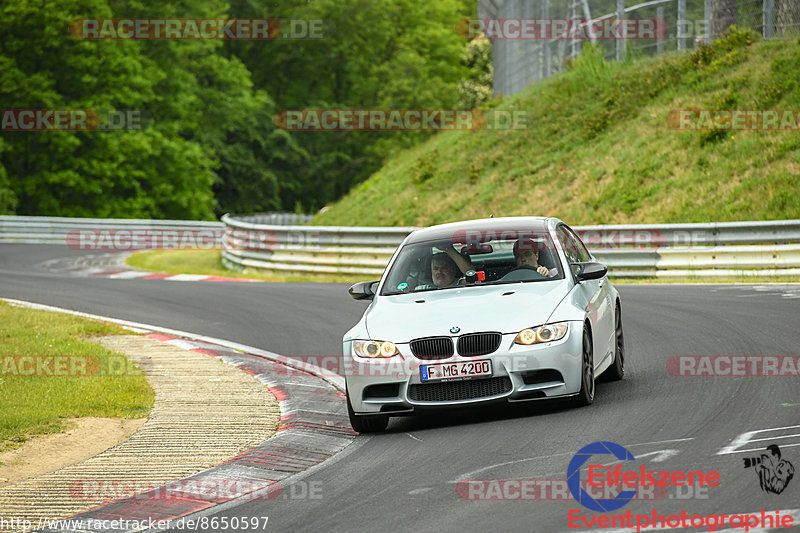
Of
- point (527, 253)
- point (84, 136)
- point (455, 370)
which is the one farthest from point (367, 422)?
point (84, 136)

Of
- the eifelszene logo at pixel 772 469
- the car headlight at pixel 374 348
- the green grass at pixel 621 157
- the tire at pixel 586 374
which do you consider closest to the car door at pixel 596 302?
the tire at pixel 586 374

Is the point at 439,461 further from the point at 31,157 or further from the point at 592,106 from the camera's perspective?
the point at 31,157

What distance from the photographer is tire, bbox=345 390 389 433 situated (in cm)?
883

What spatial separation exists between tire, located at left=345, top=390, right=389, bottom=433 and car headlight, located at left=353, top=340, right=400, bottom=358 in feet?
1.20

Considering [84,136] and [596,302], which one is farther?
[84,136]

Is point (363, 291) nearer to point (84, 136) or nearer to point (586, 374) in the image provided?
point (586, 374)

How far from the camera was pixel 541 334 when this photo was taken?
28.0 feet

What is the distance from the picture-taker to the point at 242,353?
13.7 meters

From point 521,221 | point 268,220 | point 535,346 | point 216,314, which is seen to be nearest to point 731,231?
point 216,314

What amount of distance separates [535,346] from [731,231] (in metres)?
12.7

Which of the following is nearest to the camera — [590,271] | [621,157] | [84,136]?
[590,271]

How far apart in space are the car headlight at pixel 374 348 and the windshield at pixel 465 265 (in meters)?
0.98

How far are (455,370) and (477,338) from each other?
0.96ft

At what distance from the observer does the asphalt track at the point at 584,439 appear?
6.09 m
